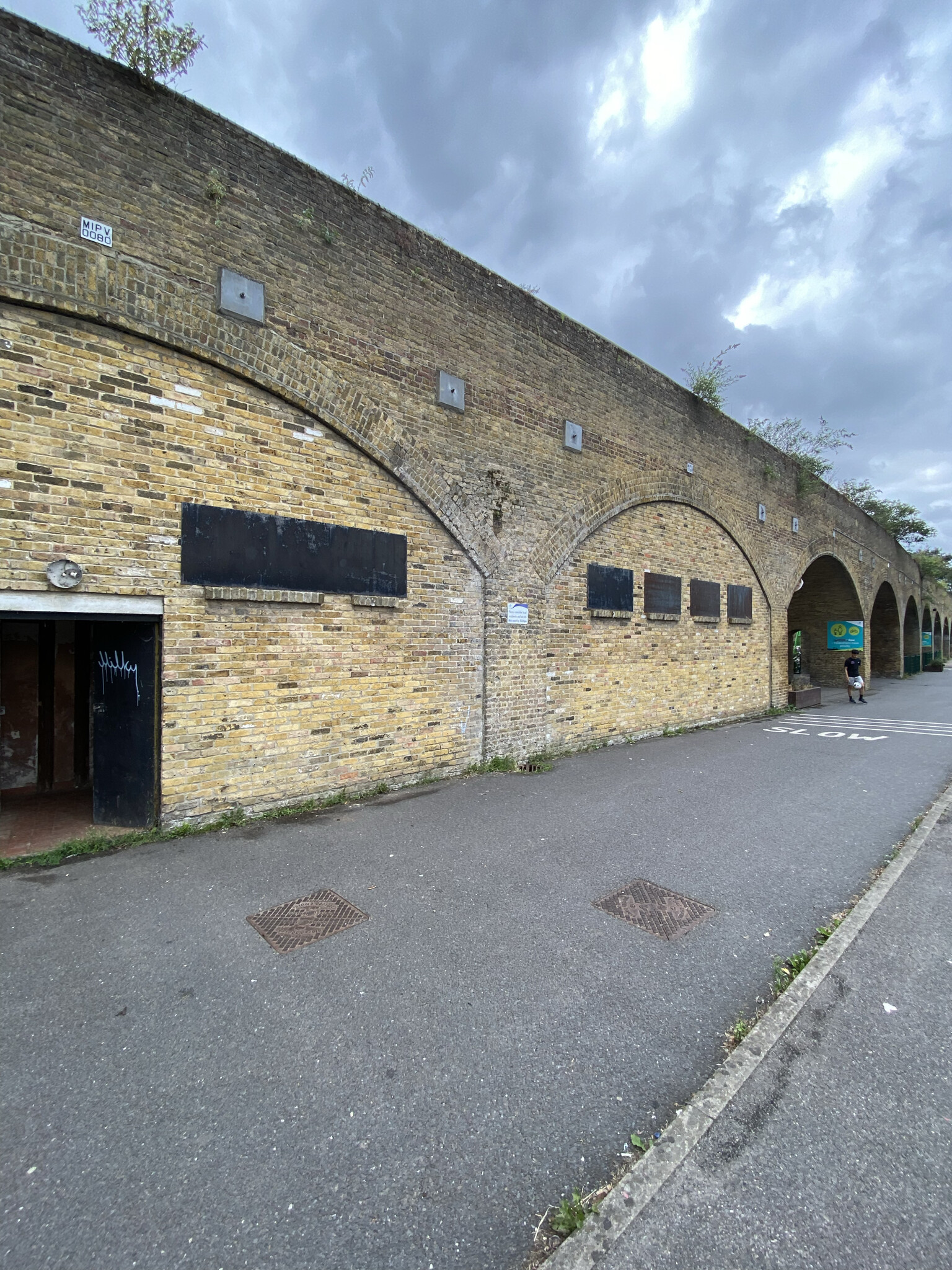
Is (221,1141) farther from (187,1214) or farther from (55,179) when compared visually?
(55,179)

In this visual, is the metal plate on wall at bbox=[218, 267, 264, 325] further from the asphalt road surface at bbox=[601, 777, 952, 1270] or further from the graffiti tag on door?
the asphalt road surface at bbox=[601, 777, 952, 1270]

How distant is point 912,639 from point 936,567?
36.6 feet

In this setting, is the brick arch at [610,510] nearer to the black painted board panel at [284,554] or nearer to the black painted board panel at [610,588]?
the black painted board panel at [610,588]

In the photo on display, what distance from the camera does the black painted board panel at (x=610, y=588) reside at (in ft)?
30.6

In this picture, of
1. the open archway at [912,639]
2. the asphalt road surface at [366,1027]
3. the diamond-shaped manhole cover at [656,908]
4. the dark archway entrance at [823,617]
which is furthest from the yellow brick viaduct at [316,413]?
the open archway at [912,639]

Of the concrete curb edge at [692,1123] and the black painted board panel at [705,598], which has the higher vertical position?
the black painted board panel at [705,598]

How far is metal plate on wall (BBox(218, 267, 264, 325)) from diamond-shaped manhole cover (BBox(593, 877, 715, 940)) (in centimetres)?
623

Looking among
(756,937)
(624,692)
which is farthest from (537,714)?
(756,937)

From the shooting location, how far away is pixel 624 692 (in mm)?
9977

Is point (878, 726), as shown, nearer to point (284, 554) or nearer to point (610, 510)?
point (610, 510)

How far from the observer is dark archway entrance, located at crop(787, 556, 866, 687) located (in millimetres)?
20391

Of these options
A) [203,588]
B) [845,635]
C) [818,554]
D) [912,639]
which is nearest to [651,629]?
[203,588]

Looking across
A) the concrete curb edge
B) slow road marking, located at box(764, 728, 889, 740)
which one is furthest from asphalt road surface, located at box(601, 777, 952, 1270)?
slow road marking, located at box(764, 728, 889, 740)

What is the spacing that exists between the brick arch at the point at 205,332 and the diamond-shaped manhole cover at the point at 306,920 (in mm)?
4656
